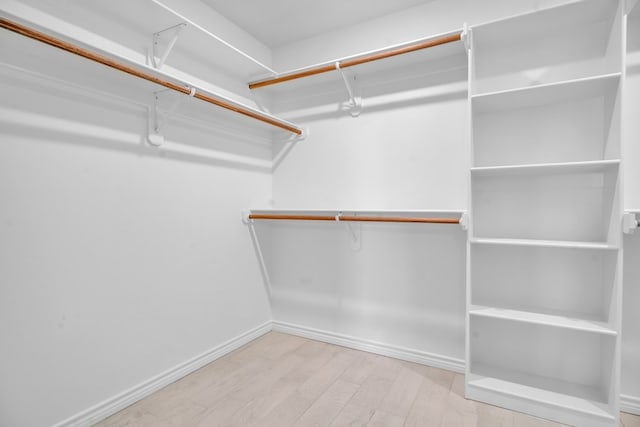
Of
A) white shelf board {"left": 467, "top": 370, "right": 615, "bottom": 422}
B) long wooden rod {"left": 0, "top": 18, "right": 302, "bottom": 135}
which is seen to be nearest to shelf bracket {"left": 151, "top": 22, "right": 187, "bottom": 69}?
long wooden rod {"left": 0, "top": 18, "right": 302, "bottom": 135}

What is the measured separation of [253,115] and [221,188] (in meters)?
0.55

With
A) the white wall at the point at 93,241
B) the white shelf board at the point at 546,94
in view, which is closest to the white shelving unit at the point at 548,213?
the white shelf board at the point at 546,94

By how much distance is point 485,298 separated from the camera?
6.68 ft

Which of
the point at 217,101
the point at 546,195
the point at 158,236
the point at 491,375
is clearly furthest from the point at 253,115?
the point at 491,375

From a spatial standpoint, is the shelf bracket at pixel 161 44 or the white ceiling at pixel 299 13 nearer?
the shelf bracket at pixel 161 44

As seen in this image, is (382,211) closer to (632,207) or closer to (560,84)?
(560,84)

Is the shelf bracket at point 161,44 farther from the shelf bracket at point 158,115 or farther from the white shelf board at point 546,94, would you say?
the white shelf board at point 546,94

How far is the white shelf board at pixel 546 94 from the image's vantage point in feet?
5.23

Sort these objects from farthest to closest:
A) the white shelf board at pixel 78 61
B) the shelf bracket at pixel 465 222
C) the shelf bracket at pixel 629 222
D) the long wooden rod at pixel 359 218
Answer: the long wooden rod at pixel 359 218
the shelf bracket at pixel 465 222
the shelf bracket at pixel 629 222
the white shelf board at pixel 78 61

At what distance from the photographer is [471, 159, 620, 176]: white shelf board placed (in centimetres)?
158

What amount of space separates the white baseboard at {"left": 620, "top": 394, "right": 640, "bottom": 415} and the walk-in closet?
0.4 inches

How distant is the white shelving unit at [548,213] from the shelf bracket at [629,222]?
34 millimetres

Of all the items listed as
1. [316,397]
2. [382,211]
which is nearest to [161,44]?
[382,211]

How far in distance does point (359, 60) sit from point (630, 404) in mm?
2334
